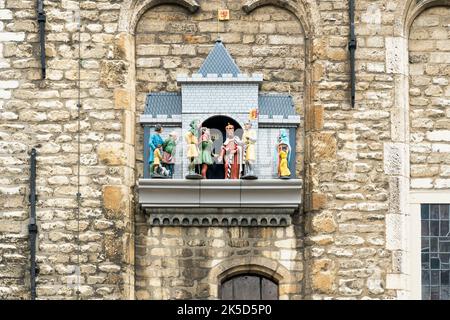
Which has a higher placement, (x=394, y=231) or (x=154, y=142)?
(x=154, y=142)

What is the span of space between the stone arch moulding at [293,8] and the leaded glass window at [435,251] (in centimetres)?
289

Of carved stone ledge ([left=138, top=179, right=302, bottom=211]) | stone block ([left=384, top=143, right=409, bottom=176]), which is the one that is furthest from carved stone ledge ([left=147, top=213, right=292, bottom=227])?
stone block ([left=384, top=143, right=409, bottom=176])

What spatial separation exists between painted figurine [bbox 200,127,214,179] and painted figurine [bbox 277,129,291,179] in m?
0.90

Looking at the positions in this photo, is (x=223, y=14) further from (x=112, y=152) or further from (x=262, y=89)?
(x=112, y=152)

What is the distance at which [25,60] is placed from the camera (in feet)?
123

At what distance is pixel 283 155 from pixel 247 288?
1.84 m

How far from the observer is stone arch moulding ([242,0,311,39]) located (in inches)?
1491

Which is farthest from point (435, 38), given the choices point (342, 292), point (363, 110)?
point (342, 292)

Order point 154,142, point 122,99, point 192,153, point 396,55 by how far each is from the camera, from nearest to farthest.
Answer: point 192,153, point 154,142, point 122,99, point 396,55

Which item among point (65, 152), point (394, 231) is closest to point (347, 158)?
point (394, 231)

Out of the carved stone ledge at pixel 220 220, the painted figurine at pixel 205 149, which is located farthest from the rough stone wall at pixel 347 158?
the painted figurine at pixel 205 149

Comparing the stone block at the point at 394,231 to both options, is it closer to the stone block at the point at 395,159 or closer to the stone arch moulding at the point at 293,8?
the stone block at the point at 395,159

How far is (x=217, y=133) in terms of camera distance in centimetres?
3744

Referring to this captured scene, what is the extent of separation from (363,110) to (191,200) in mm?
2617
